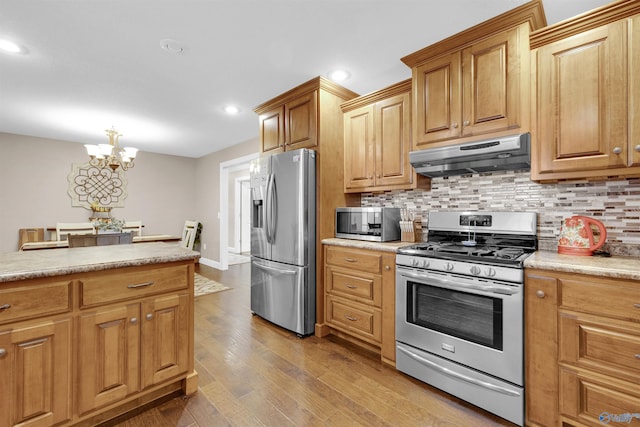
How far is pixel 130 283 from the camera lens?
62.7 inches

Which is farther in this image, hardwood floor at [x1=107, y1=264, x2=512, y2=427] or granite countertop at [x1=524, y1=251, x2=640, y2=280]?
hardwood floor at [x1=107, y1=264, x2=512, y2=427]

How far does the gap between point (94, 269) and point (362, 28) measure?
2229mm

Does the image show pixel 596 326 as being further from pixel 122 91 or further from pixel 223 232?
pixel 223 232

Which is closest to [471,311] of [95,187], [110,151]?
[110,151]

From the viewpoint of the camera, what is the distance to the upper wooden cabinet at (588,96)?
1564 mm

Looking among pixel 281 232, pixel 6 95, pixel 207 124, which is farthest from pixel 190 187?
pixel 281 232

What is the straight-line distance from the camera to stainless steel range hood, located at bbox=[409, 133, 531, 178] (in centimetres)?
185

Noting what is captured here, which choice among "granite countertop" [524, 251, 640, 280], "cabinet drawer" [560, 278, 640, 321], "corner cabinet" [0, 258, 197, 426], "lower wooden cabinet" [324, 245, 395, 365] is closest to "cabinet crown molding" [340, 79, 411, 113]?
"lower wooden cabinet" [324, 245, 395, 365]

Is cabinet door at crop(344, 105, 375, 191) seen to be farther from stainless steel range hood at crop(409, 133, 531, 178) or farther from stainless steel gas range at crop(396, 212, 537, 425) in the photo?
stainless steel gas range at crop(396, 212, 537, 425)

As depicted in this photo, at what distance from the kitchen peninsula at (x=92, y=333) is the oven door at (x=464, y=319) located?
1.49 m

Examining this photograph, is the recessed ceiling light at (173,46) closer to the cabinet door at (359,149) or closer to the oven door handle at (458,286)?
the cabinet door at (359,149)

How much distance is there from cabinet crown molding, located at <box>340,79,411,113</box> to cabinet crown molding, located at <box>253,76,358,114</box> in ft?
0.45

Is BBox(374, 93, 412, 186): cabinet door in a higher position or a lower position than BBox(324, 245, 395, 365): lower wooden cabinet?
higher

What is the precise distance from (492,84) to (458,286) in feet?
4.57
